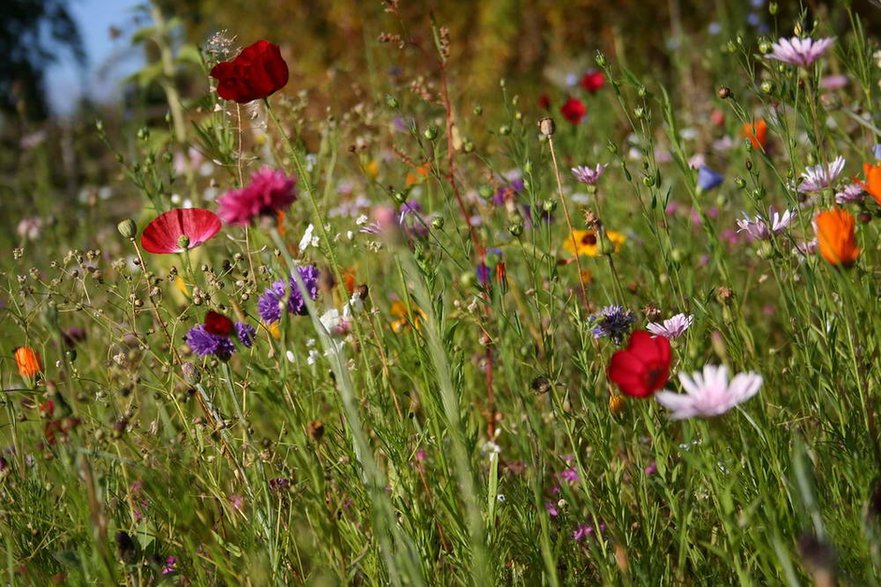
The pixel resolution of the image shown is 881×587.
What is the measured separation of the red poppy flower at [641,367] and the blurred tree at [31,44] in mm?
13880

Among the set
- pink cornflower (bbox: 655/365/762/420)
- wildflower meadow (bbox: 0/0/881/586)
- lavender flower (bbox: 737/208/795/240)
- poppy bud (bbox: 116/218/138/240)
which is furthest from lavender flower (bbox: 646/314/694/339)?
poppy bud (bbox: 116/218/138/240)

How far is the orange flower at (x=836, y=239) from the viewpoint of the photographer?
1008mm

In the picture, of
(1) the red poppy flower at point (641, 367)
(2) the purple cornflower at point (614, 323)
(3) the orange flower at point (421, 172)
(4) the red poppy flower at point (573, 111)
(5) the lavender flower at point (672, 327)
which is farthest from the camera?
(4) the red poppy flower at point (573, 111)

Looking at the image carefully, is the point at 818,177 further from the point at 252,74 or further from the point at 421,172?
the point at 421,172

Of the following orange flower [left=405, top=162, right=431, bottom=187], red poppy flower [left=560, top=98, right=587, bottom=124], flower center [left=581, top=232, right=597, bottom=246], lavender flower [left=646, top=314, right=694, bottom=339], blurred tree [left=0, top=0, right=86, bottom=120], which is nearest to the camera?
lavender flower [left=646, top=314, right=694, bottom=339]

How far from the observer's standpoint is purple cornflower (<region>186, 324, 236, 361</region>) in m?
1.28

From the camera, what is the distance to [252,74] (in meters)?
1.32

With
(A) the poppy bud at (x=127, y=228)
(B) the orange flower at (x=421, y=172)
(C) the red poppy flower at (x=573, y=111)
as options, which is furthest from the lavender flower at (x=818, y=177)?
(C) the red poppy flower at (x=573, y=111)

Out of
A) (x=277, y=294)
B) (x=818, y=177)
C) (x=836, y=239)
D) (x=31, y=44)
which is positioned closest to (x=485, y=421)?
(x=277, y=294)

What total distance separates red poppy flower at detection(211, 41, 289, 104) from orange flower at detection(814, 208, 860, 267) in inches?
31.4

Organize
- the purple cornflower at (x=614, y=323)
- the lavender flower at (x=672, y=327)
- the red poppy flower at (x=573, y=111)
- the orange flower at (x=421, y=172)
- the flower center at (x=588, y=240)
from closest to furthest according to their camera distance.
Result: the lavender flower at (x=672, y=327), the purple cornflower at (x=614, y=323), the orange flower at (x=421, y=172), the flower center at (x=588, y=240), the red poppy flower at (x=573, y=111)

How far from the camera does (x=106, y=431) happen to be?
1346mm

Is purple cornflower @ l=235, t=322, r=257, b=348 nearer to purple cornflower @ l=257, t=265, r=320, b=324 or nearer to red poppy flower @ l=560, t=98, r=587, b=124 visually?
purple cornflower @ l=257, t=265, r=320, b=324

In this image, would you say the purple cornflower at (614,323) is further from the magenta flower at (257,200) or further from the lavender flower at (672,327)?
the magenta flower at (257,200)
